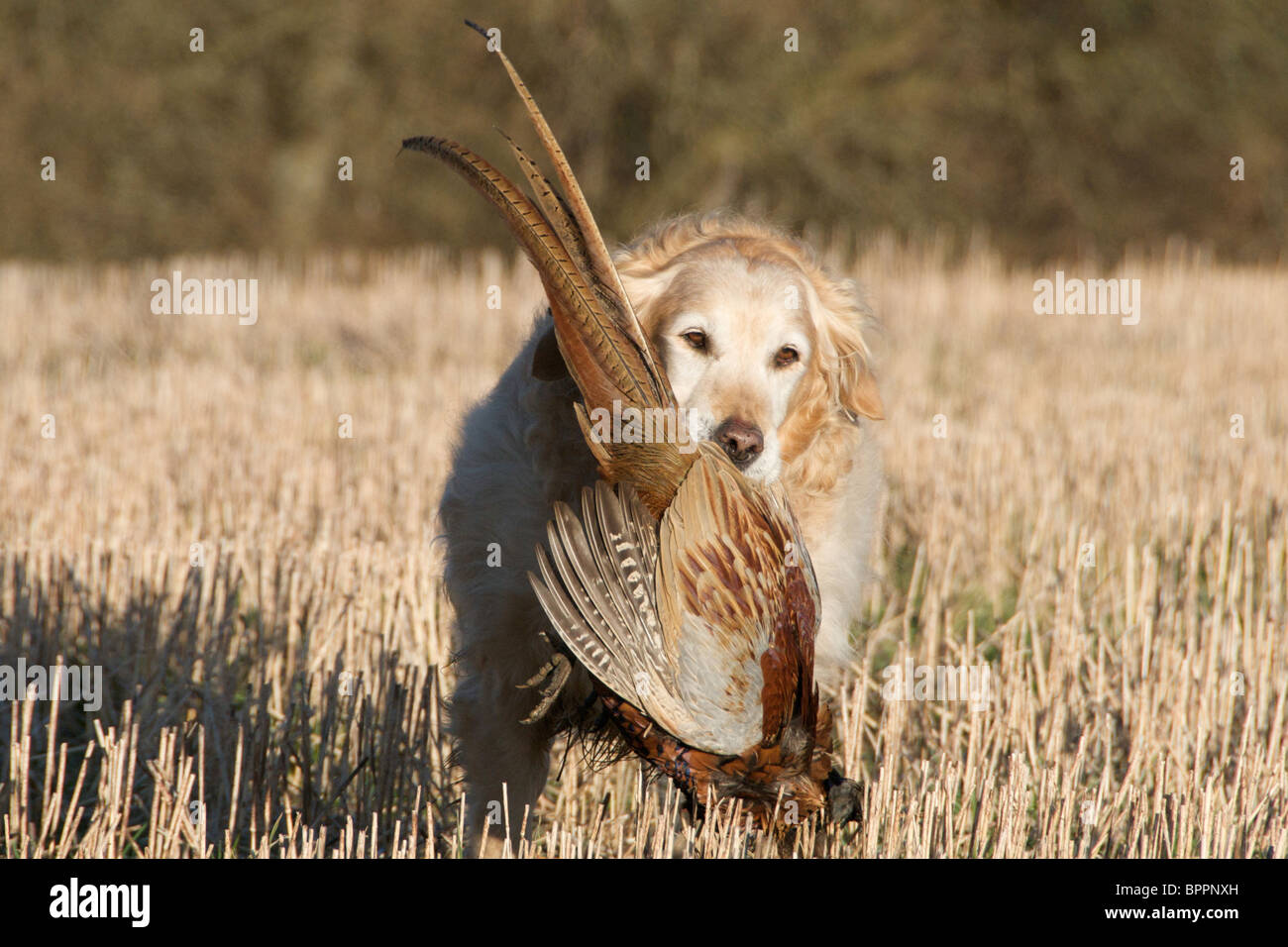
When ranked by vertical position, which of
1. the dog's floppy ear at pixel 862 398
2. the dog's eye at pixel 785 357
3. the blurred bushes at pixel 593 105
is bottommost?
the dog's floppy ear at pixel 862 398

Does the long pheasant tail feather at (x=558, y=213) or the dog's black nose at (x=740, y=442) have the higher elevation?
the long pheasant tail feather at (x=558, y=213)

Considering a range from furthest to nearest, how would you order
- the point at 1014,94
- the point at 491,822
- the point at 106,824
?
the point at 1014,94 < the point at 491,822 < the point at 106,824

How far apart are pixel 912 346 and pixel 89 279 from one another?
25.7 ft

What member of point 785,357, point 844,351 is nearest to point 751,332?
point 785,357

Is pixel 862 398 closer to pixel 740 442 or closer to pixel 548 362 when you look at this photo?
pixel 740 442

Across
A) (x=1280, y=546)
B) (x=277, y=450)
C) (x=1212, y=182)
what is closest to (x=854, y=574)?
(x=1280, y=546)

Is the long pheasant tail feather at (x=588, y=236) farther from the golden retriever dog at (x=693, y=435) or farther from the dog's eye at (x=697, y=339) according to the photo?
the dog's eye at (x=697, y=339)

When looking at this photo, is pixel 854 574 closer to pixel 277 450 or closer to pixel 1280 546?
pixel 1280 546

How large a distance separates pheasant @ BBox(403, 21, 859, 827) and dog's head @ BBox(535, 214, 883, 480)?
0.45 meters

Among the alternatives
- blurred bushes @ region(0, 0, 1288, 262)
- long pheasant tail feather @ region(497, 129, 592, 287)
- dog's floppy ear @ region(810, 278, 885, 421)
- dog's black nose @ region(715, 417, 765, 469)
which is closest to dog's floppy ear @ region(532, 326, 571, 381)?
dog's black nose @ region(715, 417, 765, 469)

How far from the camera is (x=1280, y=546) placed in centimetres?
521

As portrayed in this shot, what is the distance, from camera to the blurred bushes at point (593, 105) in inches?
688

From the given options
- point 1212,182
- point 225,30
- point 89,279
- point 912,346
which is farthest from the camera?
point 1212,182

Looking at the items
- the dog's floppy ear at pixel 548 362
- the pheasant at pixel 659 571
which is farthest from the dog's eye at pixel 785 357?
the pheasant at pixel 659 571
